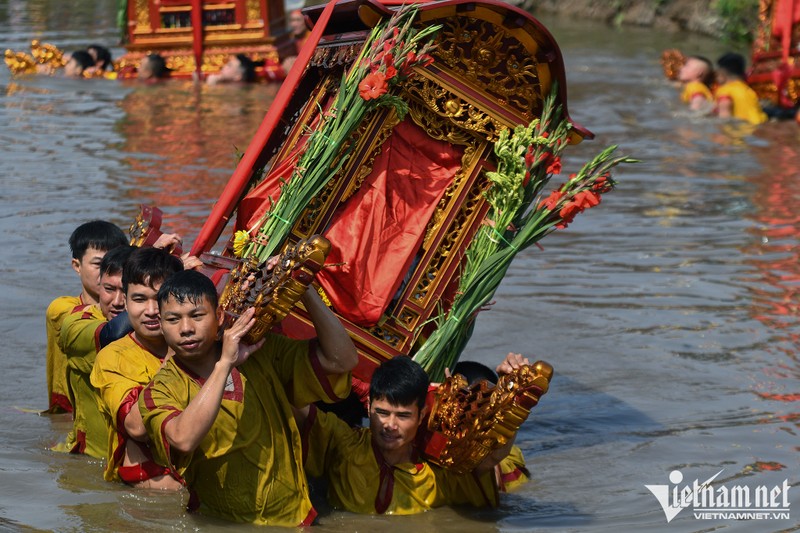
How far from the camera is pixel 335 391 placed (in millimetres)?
4559

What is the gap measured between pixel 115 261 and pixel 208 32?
465 inches

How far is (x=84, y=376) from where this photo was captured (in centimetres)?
547

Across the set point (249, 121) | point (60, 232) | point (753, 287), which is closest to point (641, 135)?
point (249, 121)

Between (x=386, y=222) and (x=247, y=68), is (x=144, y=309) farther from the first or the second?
(x=247, y=68)

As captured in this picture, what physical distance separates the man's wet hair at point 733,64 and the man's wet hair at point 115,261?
34.4ft

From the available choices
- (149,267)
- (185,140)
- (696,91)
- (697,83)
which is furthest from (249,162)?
(697,83)

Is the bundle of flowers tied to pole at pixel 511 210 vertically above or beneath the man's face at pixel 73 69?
above

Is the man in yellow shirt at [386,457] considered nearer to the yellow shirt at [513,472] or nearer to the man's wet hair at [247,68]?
the yellow shirt at [513,472]

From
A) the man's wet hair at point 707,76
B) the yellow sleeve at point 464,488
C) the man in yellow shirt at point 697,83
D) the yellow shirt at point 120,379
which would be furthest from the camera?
the man's wet hair at point 707,76

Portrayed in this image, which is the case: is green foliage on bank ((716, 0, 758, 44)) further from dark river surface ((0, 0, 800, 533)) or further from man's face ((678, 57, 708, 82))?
man's face ((678, 57, 708, 82))

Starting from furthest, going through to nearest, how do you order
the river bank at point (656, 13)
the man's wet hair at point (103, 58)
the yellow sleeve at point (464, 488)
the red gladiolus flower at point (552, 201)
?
the river bank at point (656, 13) < the man's wet hair at point (103, 58) < the red gladiolus flower at point (552, 201) < the yellow sleeve at point (464, 488)

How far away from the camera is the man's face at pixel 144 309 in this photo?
4758 millimetres

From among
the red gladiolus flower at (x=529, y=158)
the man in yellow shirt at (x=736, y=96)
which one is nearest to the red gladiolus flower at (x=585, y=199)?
the red gladiolus flower at (x=529, y=158)

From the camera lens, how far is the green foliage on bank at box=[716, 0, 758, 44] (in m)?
19.2
